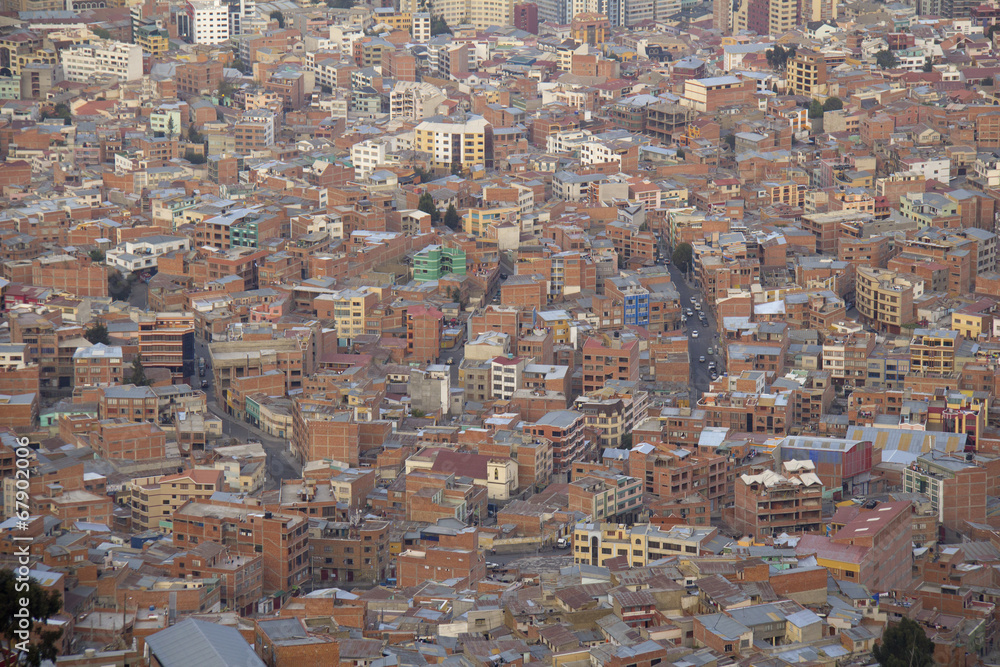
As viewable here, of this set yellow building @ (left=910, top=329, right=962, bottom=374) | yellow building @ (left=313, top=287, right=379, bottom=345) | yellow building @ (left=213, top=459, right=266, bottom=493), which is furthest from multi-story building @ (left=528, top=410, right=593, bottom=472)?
yellow building @ (left=313, top=287, right=379, bottom=345)

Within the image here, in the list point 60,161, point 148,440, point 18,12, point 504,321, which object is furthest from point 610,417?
point 18,12

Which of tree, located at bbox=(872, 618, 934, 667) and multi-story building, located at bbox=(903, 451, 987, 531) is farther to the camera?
multi-story building, located at bbox=(903, 451, 987, 531)

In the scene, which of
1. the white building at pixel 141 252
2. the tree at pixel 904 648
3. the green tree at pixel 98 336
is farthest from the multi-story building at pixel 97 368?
the tree at pixel 904 648

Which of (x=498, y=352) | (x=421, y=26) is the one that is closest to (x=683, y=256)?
(x=498, y=352)

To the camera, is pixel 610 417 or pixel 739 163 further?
pixel 739 163

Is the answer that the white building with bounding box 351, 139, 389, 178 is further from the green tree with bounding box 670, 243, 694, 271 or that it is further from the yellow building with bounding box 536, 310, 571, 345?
the yellow building with bounding box 536, 310, 571, 345

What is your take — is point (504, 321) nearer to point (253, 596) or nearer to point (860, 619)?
point (253, 596)

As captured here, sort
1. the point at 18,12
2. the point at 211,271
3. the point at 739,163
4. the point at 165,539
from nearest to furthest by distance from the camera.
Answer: the point at 165,539 < the point at 211,271 < the point at 739,163 < the point at 18,12
